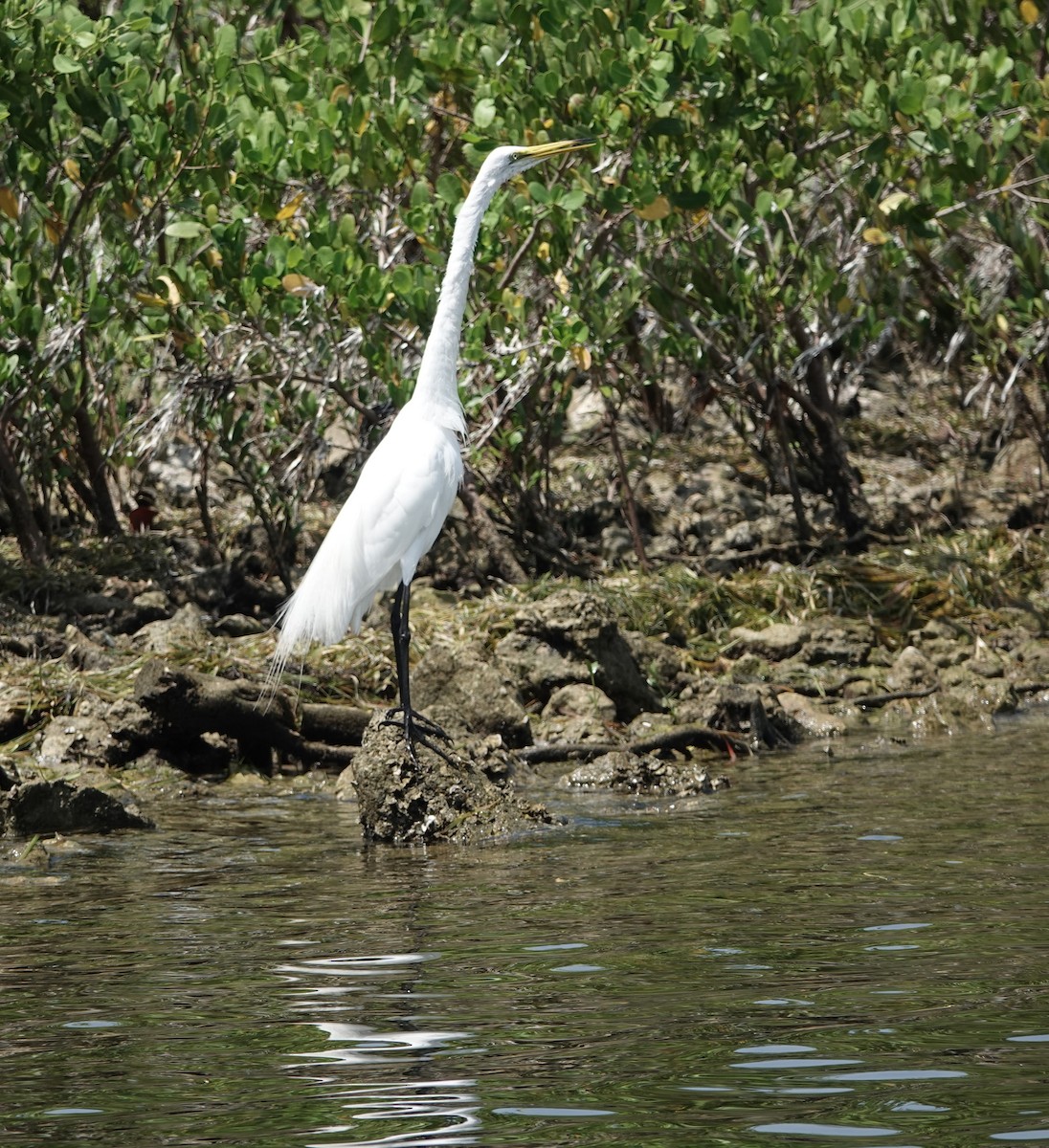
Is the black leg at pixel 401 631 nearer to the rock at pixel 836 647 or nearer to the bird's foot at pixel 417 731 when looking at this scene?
the bird's foot at pixel 417 731

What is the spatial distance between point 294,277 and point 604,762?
363 cm

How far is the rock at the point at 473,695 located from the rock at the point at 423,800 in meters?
1.62

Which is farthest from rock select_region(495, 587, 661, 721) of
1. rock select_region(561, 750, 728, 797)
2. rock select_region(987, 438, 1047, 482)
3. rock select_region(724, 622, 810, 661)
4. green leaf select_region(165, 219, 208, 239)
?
rock select_region(987, 438, 1047, 482)

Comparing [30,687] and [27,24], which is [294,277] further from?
[30,687]

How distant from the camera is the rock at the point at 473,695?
29.4 ft

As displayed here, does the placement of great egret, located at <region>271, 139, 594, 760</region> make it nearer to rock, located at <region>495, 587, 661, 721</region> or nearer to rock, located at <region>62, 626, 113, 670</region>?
rock, located at <region>495, 587, 661, 721</region>

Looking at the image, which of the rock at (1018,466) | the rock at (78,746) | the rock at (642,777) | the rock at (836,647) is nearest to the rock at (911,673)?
the rock at (836,647)

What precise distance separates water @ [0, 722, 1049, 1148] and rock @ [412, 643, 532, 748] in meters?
1.57

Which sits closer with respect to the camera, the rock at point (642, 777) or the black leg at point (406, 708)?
the black leg at point (406, 708)

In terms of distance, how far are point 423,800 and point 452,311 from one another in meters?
2.42

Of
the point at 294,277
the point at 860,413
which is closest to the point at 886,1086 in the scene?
the point at 294,277

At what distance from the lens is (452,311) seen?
27.2 feet

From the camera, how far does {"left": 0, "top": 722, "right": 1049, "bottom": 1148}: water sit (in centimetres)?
362

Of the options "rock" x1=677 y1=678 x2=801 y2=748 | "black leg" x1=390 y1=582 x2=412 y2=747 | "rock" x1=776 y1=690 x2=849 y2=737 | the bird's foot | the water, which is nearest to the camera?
the water
